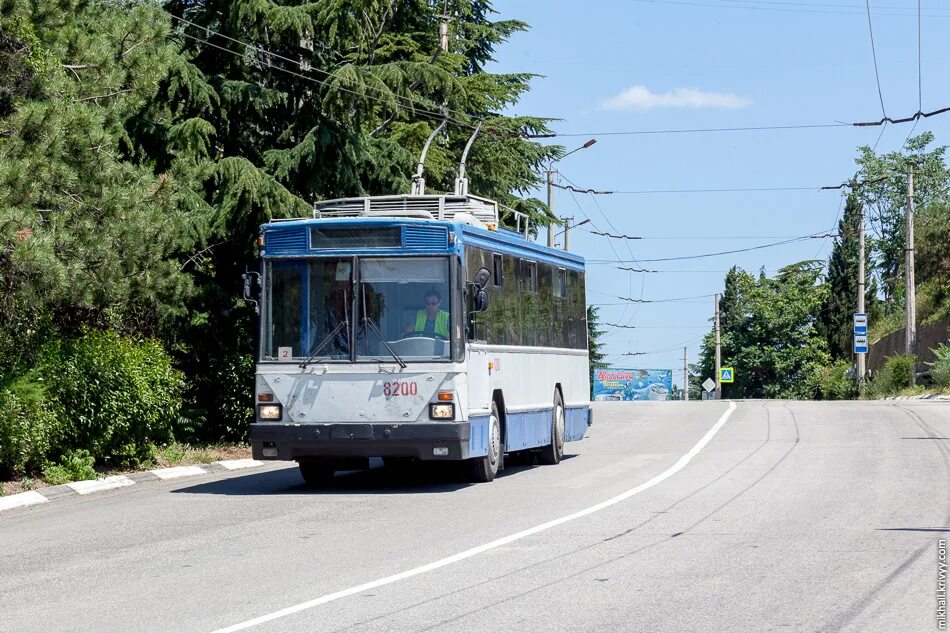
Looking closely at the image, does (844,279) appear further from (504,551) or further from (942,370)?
(504,551)

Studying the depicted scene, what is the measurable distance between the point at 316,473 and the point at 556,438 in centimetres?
461

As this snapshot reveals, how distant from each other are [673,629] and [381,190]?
19.1 metres

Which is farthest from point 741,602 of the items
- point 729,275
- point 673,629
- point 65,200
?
point 729,275

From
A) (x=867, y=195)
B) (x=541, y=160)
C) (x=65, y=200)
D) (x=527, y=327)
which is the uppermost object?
(x=867, y=195)

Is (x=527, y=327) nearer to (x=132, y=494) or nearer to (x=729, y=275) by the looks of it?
(x=132, y=494)

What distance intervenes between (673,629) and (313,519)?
6.54 metres

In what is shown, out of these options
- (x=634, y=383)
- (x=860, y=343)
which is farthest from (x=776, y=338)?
(x=860, y=343)

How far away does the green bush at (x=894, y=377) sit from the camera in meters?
53.7

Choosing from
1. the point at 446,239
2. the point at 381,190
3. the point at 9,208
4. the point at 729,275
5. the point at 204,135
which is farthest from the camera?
the point at 729,275

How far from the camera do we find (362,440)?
641 inches

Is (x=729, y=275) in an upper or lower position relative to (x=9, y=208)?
upper

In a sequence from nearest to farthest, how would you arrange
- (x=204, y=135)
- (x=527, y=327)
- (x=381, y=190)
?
(x=527, y=327)
(x=204, y=135)
(x=381, y=190)

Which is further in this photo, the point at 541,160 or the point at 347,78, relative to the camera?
the point at 541,160

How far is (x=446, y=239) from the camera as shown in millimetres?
16469
